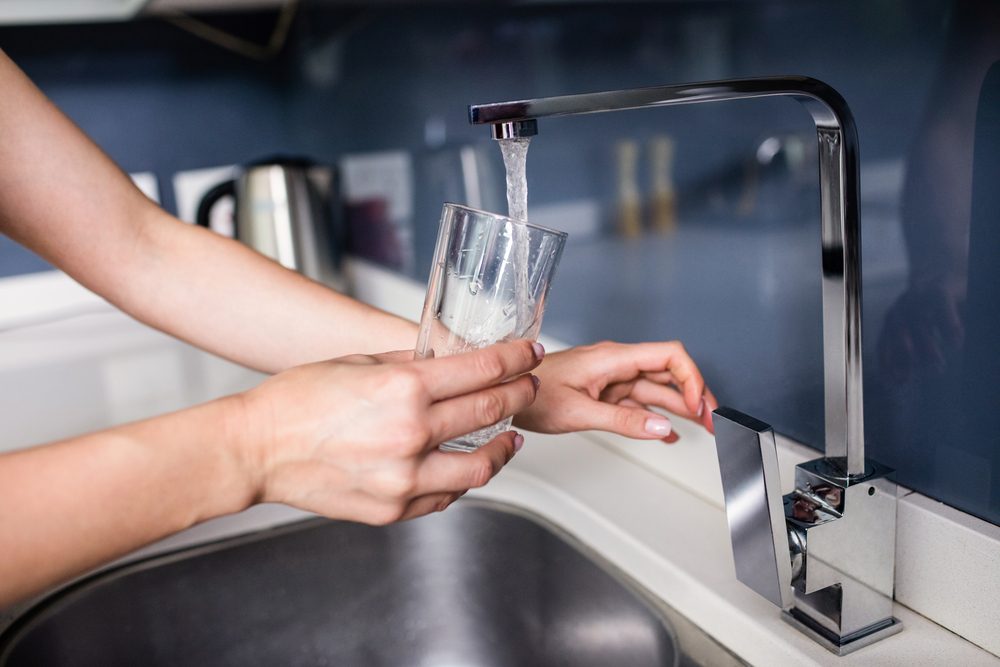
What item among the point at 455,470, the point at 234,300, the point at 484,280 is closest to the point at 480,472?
the point at 455,470

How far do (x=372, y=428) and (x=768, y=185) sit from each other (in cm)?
47

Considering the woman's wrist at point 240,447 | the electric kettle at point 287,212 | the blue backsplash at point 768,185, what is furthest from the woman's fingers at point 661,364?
the electric kettle at point 287,212

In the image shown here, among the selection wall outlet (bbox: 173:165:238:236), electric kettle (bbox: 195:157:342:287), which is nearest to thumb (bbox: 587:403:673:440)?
electric kettle (bbox: 195:157:342:287)

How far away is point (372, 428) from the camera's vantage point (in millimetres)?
491

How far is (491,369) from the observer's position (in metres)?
0.51

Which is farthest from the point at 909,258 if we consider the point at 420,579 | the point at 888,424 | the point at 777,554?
the point at 420,579

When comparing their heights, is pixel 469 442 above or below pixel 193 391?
above

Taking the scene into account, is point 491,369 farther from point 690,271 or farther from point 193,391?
point 193,391

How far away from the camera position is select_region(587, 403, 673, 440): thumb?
0.72 metres

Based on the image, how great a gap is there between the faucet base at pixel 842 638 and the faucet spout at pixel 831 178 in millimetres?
122

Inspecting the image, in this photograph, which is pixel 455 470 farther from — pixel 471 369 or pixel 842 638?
pixel 842 638

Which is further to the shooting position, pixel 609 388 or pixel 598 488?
pixel 598 488

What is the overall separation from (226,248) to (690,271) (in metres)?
0.46

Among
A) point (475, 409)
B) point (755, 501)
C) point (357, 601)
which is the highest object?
point (475, 409)
